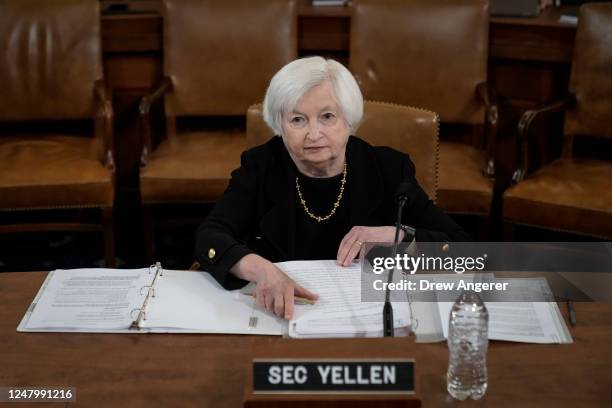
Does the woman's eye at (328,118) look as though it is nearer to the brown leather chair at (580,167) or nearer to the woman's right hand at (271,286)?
the woman's right hand at (271,286)

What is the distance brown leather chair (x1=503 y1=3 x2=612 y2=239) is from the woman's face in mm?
1224

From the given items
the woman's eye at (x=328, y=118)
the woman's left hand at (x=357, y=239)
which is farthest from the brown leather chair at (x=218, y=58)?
the woman's left hand at (x=357, y=239)

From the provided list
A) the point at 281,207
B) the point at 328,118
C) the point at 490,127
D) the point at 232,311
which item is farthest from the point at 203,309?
the point at 490,127

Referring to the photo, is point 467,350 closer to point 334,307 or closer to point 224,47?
point 334,307

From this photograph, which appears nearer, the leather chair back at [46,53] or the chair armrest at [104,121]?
the chair armrest at [104,121]

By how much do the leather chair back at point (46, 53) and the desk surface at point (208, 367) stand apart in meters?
2.08

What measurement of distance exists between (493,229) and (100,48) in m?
1.95

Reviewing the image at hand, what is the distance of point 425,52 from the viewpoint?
3645mm

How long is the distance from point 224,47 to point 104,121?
1.96ft

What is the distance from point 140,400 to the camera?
158cm

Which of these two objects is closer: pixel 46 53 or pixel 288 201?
pixel 288 201

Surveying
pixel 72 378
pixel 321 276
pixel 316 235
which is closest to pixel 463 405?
pixel 321 276

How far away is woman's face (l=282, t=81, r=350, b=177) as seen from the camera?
222cm

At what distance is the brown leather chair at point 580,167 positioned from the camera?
319 cm
